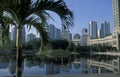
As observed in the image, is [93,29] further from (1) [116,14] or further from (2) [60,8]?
(2) [60,8]

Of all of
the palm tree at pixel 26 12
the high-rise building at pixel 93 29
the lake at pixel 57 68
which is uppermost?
the high-rise building at pixel 93 29

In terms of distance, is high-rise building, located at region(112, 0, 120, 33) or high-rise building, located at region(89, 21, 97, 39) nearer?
high-rise building, located at region(112, 0, 120, 33)

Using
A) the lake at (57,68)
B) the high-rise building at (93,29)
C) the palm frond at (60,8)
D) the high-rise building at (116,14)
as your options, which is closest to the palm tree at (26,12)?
the palm frond at (60,8)

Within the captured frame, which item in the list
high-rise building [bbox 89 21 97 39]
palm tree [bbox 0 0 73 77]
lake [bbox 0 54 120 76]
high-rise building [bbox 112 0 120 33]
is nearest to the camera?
palm tree [bbox 0 0 73 77]

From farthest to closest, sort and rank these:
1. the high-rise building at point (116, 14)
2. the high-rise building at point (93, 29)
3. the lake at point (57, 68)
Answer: the high-rise building at point (93, 29), the high-rise building at point (116, 14), the lake at point (57, 68)

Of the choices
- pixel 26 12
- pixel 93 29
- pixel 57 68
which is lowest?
pixel 57 68

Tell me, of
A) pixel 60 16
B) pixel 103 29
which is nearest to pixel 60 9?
pixel 60 16

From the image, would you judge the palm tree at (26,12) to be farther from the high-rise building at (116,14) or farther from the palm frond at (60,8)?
the high-rise building at (116,14)

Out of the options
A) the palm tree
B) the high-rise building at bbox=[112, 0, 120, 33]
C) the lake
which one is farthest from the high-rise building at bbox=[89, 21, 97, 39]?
the palm tree

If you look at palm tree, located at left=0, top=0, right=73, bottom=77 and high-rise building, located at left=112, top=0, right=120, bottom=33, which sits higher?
high-rise building, located at left=112, top=0, right=120, bottom=33

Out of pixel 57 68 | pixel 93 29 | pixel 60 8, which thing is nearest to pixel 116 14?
pixel 93 29

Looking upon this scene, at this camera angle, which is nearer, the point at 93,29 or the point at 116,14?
the point at 116,14

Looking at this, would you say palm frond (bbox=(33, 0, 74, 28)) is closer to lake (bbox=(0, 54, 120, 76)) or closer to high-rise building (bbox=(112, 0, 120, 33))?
lake (bbox=(0, 54, 120, 76))

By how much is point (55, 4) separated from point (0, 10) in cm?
112
